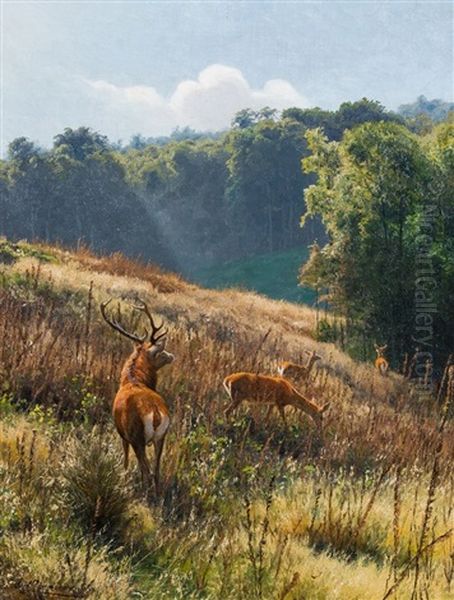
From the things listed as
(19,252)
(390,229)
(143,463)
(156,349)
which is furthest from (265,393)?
(390,229)

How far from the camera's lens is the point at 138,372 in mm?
4844

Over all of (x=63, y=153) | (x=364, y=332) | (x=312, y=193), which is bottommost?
(x=364, y=332)

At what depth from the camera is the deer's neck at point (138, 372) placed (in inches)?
185

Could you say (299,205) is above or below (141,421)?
above

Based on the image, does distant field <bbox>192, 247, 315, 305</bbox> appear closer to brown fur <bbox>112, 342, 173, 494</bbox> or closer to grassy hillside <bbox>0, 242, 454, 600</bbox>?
grassy hillside <bbox>0, 242, 454, 600</bbox>

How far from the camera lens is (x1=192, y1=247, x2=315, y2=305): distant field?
55.6 metres

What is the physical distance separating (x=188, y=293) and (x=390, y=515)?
15.6 metres

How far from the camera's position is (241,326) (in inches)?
667

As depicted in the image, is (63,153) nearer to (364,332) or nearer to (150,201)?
(150,201)

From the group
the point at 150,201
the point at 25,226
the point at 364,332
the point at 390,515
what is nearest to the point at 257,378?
the point at 390,515

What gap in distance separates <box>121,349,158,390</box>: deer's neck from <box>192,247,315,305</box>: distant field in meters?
49.3

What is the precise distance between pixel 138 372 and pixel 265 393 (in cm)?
280

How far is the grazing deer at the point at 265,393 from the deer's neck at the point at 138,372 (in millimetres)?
2019

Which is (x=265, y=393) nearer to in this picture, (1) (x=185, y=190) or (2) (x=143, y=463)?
(2) (x=143, y=463)
